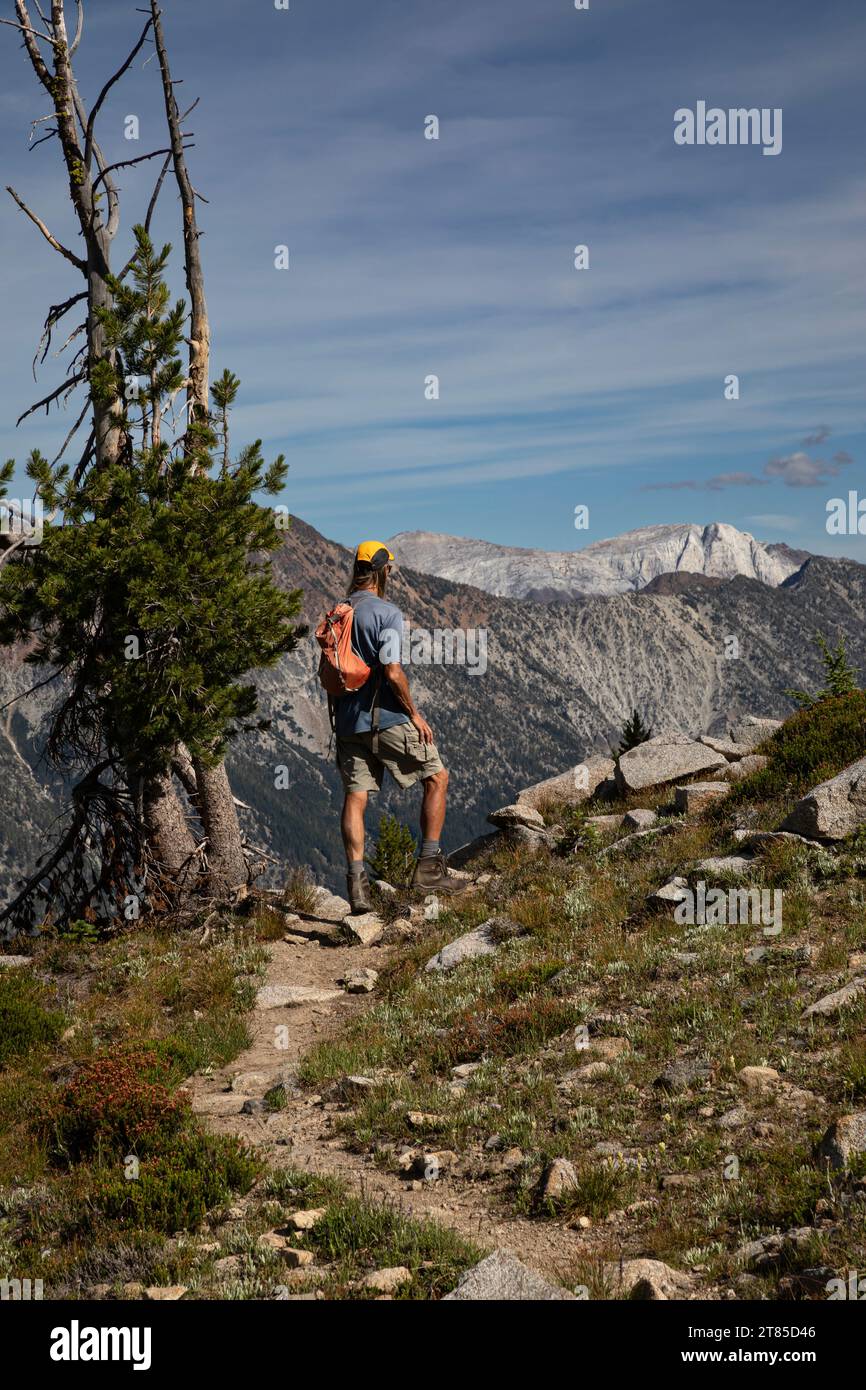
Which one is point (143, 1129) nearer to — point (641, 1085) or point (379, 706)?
point (641, 1085)

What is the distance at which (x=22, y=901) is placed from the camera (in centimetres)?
1525

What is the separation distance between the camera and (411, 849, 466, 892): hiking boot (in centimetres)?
1361

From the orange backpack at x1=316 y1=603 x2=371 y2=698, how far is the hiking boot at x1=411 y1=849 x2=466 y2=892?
2.54 metres

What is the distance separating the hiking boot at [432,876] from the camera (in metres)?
13.6

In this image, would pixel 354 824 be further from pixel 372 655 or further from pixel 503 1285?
pixel 503 1285

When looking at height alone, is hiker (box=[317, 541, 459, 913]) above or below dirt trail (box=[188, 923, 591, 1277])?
above

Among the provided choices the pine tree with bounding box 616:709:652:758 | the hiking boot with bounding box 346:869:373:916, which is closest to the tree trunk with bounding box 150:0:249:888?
the hiking boot with bounding box 346:869:373:916

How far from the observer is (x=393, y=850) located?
2714cm

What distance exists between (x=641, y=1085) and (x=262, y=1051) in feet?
13.1

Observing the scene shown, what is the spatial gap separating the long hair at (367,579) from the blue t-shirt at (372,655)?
2.9 inches

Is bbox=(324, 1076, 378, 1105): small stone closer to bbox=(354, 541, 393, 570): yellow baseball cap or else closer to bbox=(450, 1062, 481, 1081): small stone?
bbox=(450, 1062, 481, 1081): small stone

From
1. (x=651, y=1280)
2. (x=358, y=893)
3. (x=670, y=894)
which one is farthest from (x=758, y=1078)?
(x=358, y=893)
